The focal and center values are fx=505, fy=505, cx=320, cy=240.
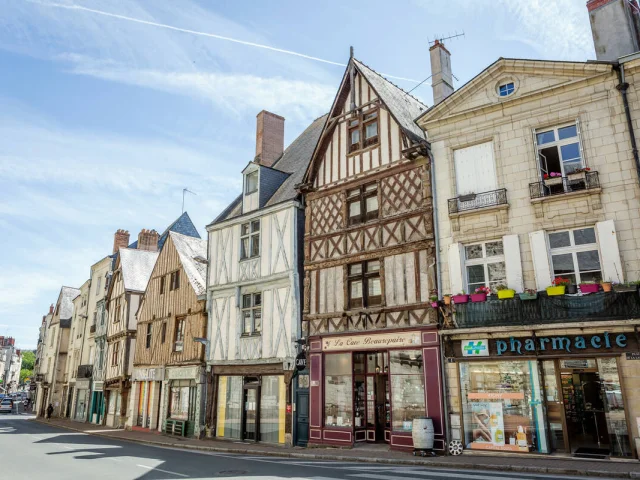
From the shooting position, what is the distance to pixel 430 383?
12875 millimetres

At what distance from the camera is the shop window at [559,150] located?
12.2 metres

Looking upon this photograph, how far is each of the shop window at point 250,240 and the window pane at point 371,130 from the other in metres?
5.42

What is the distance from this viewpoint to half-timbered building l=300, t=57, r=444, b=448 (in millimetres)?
13609

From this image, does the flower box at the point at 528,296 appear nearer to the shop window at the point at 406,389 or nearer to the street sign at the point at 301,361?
the shop window at the point at 406,389

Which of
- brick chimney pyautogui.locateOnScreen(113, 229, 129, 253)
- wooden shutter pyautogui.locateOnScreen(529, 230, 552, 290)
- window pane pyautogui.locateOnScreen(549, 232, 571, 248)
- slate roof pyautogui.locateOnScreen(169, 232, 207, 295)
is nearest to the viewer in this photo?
wooden shutter pyautogui.locateOnScreen(529, 230, 552, 290)

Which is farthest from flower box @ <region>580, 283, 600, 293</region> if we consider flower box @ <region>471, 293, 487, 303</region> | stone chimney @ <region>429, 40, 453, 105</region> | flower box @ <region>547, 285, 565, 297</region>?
stone chimney @ <region>429, 40, 453, 105</region>

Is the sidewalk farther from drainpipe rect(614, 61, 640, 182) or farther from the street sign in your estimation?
drainpipe rect(614, 61, 640, 182)

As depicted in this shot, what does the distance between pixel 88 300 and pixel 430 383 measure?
3062 cm

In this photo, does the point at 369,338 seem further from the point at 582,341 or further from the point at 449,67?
the point at 449,67

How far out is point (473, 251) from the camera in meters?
13.2

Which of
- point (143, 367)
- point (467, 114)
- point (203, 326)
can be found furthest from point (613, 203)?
point (143, 367)

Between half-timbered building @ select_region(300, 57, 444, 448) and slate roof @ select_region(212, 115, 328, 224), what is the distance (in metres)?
1.90

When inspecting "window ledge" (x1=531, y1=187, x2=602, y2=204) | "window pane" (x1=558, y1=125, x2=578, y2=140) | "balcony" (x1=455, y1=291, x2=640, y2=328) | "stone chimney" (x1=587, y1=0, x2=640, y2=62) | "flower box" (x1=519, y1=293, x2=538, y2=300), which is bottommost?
"balcony" (x1=455, y1=291, x2=640, y2=328)

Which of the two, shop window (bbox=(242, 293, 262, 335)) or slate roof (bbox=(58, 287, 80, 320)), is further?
slate roof (bbox=(58, 287, 80, 320))
